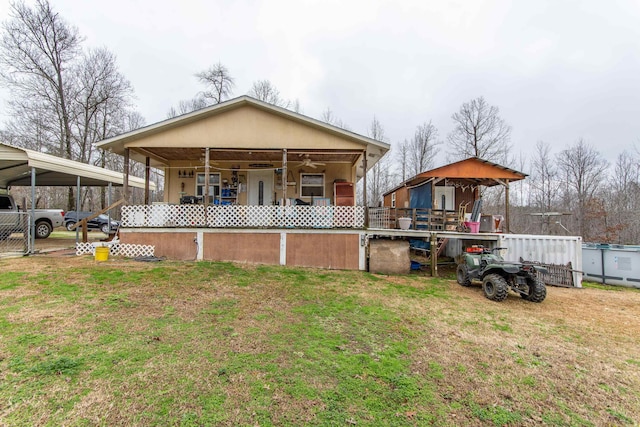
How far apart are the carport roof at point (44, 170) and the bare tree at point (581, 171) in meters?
33.4

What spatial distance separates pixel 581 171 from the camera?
2656cm

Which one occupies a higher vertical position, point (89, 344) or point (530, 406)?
point (89, 344)

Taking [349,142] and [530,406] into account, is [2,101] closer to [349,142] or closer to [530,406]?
[349,142]

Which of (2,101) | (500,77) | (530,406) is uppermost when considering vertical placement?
(500,77)

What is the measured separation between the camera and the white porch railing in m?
9.32

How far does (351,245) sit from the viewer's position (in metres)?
9.57

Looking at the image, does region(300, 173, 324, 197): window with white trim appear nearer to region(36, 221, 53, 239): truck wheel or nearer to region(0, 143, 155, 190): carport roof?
region(0, 143, 155, 190): carport roof

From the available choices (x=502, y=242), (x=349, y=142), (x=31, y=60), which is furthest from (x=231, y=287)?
(x=31, y=60)

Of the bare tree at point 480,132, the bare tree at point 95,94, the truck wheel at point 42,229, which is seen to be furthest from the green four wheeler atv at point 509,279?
the bare tree at point 95,94

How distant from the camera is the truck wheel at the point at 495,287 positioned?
22.5 feet

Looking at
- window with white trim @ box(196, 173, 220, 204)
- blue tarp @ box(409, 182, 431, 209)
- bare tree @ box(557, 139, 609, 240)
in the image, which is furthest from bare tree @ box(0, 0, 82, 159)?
bare tree @ box(557, 139, 609, 240)

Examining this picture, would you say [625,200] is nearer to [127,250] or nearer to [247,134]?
[247,134]

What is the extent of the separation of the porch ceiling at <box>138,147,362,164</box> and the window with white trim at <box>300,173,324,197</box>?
0.76 meters

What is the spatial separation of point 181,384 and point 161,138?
367 inches
